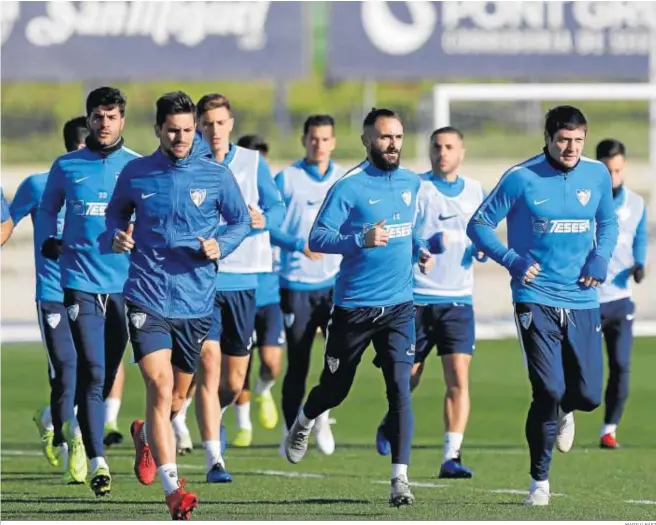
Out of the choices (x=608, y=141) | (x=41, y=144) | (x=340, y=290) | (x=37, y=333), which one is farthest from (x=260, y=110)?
(x=340, y=290)

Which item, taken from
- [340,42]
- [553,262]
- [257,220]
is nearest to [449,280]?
[257,220]

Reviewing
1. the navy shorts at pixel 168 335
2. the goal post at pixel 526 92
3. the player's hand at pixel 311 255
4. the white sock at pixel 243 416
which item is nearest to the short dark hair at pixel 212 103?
the player's hand at pixel 311 255

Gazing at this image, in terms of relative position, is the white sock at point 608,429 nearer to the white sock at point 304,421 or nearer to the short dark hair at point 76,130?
the white sock at point 304,421

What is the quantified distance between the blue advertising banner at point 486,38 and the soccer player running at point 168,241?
49.2 ft

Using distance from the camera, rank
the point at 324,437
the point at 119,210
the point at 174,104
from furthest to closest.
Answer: the point at 324,437 < the point at 119,210 < the point at 174,104

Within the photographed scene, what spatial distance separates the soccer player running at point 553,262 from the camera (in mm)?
10438

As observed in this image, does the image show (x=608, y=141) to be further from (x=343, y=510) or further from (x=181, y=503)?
(x=181, y=503)

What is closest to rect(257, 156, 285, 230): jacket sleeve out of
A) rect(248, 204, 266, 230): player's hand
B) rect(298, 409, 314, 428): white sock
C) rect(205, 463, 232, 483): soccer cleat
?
rect(248, 204, 266, 230): player's hand

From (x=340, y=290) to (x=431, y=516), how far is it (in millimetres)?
1583

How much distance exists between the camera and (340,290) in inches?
421

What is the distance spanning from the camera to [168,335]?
393 inches

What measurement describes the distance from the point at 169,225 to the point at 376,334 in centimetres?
145

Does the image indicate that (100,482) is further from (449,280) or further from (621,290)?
(621,290)

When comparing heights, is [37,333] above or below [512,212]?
below
